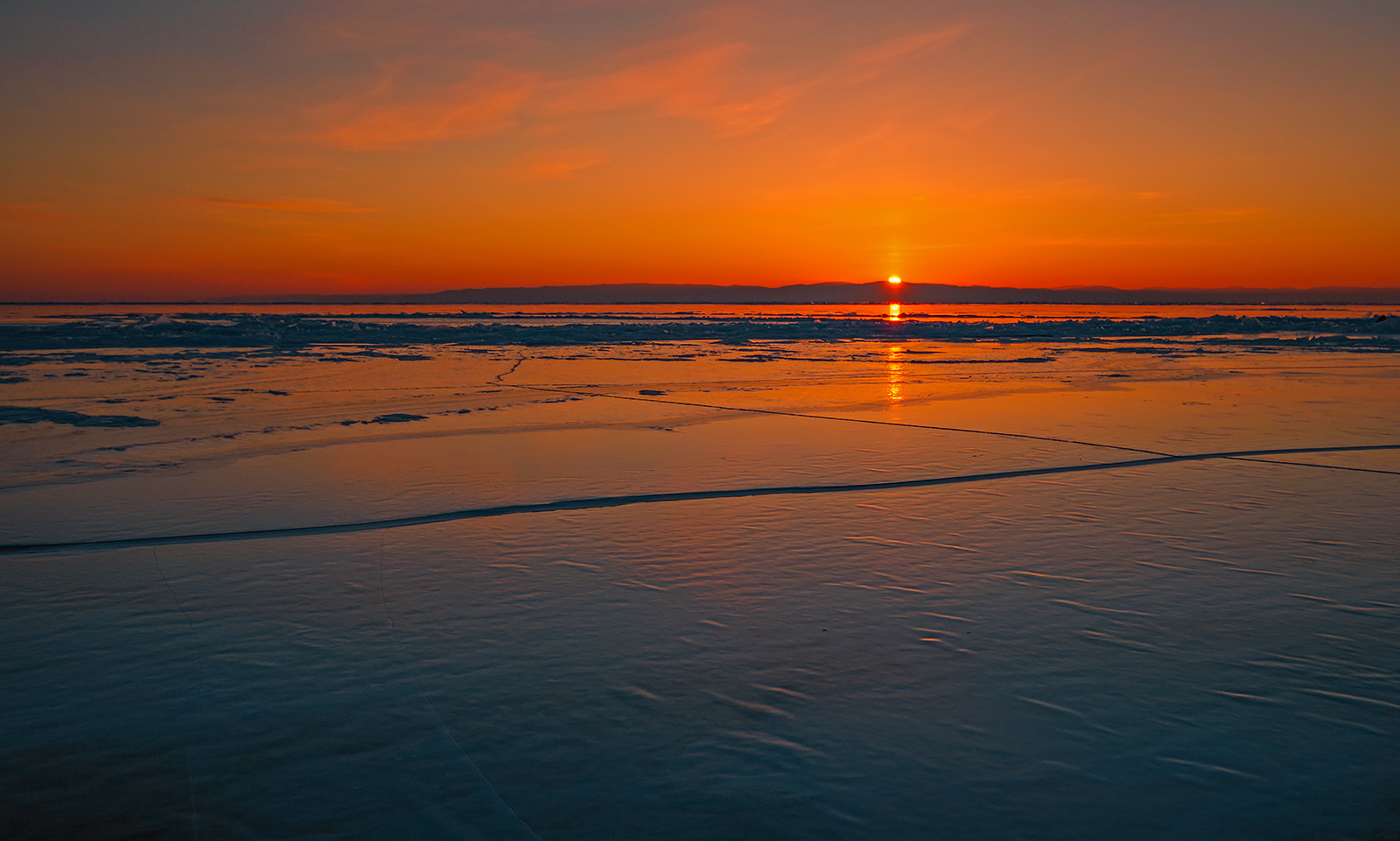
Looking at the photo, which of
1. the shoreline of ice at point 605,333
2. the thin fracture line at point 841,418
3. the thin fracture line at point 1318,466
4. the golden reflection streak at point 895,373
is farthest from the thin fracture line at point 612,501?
the shoreline of ice at point 605,333

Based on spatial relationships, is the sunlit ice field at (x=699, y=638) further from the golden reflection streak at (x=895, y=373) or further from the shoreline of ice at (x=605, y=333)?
the shoreline of ice at (x=605, y=333)

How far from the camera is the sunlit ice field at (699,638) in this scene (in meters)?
2.65

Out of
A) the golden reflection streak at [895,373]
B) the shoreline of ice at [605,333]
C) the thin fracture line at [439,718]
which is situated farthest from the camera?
the shoreline of ice at [605,333]

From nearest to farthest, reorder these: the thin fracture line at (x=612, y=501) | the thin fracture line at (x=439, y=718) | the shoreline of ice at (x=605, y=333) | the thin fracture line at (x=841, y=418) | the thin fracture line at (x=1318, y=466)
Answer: the thin fracture line at (x=439, y=718) < the thin fracture line at (x=612, y=501) < the thin fracture line at (x=1318, y=466) < the thin fracture line at (x=841, y=418) < the shoreline of ice at (x=605, y=333)

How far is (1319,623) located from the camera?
13.1 ft

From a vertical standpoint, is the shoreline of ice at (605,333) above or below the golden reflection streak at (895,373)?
above

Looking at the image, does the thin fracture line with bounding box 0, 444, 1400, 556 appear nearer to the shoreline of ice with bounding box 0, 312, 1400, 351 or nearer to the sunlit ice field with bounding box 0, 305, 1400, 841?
the sunlit ice field with bounding box 0, 305, 1400, 841

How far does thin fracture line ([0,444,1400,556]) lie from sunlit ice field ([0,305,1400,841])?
37 mm

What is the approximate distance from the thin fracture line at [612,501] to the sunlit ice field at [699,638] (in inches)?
1.4

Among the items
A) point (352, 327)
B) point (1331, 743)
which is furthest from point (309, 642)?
point (352, 327)

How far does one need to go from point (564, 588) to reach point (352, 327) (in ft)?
115

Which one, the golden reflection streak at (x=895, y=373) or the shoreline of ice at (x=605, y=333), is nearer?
the golden reflection streak at (x=895, y=373)

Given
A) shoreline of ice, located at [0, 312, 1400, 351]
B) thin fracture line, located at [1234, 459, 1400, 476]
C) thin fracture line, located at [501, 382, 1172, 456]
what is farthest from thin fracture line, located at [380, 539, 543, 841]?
shoreline of ice, located at [0, 312, 1400, 351]

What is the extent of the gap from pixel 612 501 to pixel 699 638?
2746 mm
